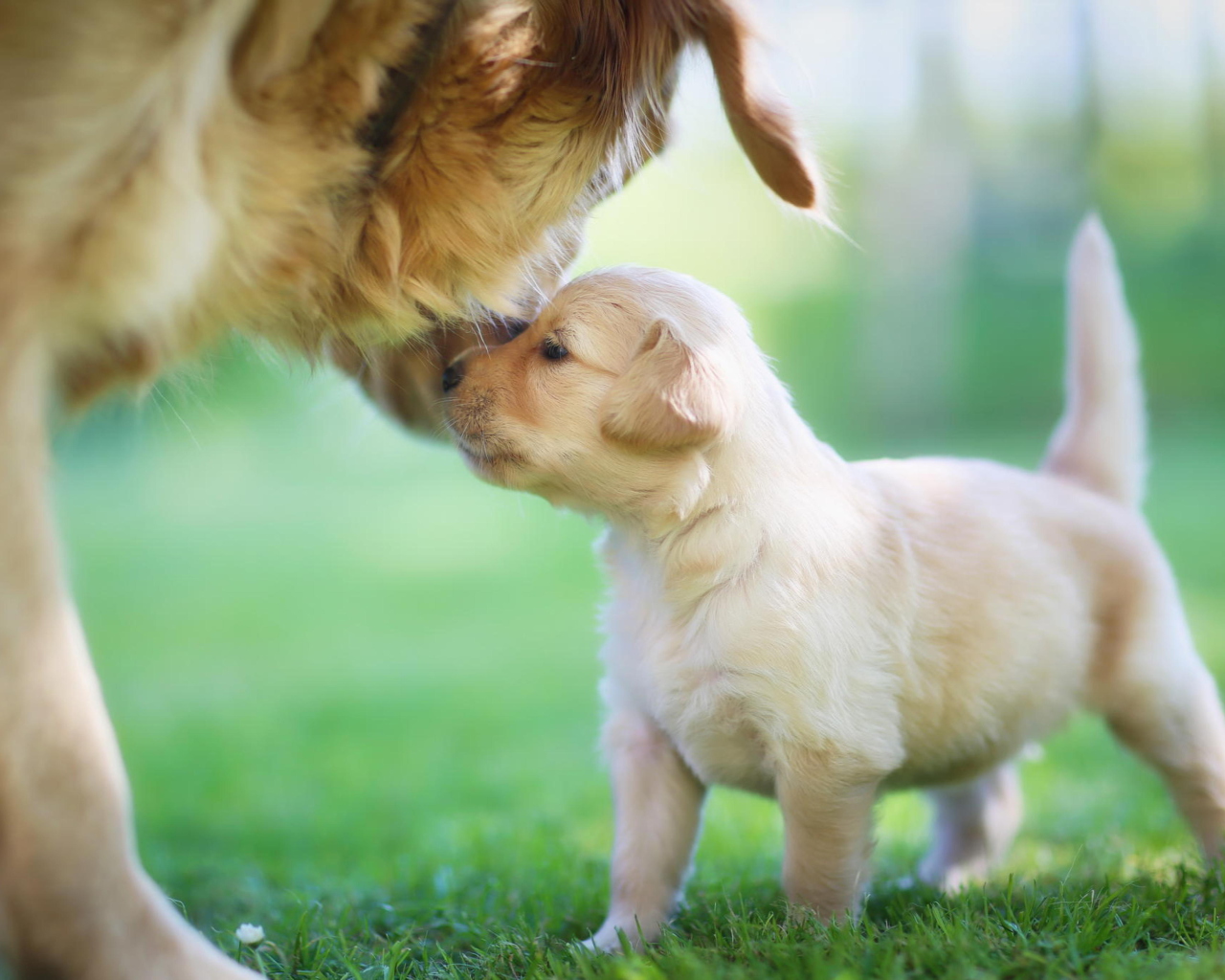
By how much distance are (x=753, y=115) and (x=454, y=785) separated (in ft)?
8.40

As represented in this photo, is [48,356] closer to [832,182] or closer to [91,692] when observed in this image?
[91,692]

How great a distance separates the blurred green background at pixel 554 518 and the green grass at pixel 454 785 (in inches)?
0.9

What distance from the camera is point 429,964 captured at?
1930 millimetres

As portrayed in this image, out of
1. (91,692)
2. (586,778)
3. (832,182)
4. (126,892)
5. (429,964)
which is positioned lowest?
(586,778)

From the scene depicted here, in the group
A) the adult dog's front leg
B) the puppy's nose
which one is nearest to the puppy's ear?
the puppy's nose

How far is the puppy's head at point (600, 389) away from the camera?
1928mm

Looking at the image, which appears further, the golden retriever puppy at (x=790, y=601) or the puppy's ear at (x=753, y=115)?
the golden retriever puppy at (x=790, y=601)

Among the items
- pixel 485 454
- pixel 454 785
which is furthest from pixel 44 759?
pixel 454 785

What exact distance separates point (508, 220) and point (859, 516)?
0.76 m

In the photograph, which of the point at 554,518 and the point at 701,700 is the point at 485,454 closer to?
the point at 701,700

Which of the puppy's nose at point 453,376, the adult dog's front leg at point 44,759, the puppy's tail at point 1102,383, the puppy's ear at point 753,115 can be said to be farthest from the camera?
the puppy's tail at point 1102,383

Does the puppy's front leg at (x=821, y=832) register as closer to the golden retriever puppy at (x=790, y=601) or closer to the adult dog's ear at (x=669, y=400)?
the golden retriever puppy at (x=790, y=601)

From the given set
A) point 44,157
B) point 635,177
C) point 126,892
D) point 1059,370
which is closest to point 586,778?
point 635,177

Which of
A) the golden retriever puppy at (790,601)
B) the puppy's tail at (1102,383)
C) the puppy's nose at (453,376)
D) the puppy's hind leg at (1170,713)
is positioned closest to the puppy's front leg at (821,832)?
the golden retriever puppy at (790,601)
